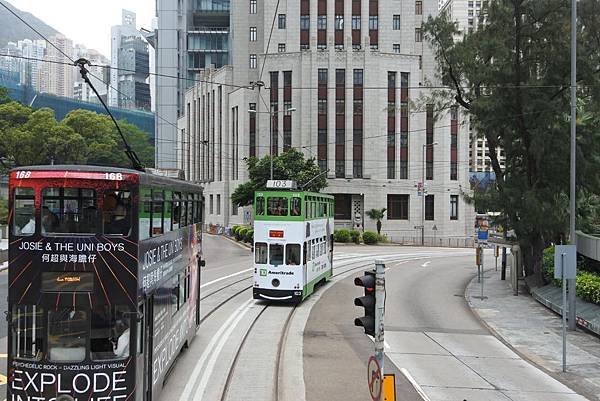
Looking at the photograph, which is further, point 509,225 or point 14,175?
point 509,225

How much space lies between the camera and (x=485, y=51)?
2448 cm

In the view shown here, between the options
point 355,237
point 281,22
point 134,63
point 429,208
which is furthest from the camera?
point 134,63

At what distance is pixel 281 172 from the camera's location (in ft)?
163

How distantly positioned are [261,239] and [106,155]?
3542cm

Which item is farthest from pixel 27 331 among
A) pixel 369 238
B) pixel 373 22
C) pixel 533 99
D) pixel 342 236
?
pixel 373 22

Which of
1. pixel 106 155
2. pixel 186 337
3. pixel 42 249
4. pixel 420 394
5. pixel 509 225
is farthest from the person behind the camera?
pixel 106 155

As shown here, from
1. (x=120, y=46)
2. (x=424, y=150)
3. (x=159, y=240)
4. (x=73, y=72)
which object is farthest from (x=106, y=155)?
(x=120, y=46)

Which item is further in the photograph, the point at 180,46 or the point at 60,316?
the point at 180,46

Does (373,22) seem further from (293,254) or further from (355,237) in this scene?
(293,254)

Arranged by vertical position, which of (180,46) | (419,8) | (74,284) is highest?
(180,46)

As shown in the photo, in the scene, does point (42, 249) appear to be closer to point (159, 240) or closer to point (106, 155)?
point (159, 240)

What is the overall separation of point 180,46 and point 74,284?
103 metres

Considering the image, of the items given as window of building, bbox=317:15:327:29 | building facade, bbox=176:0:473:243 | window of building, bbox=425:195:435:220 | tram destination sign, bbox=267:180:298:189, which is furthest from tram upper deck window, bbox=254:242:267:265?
window of building, bbox=317:15:327:29

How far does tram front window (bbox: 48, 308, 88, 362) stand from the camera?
7680 millimetres
